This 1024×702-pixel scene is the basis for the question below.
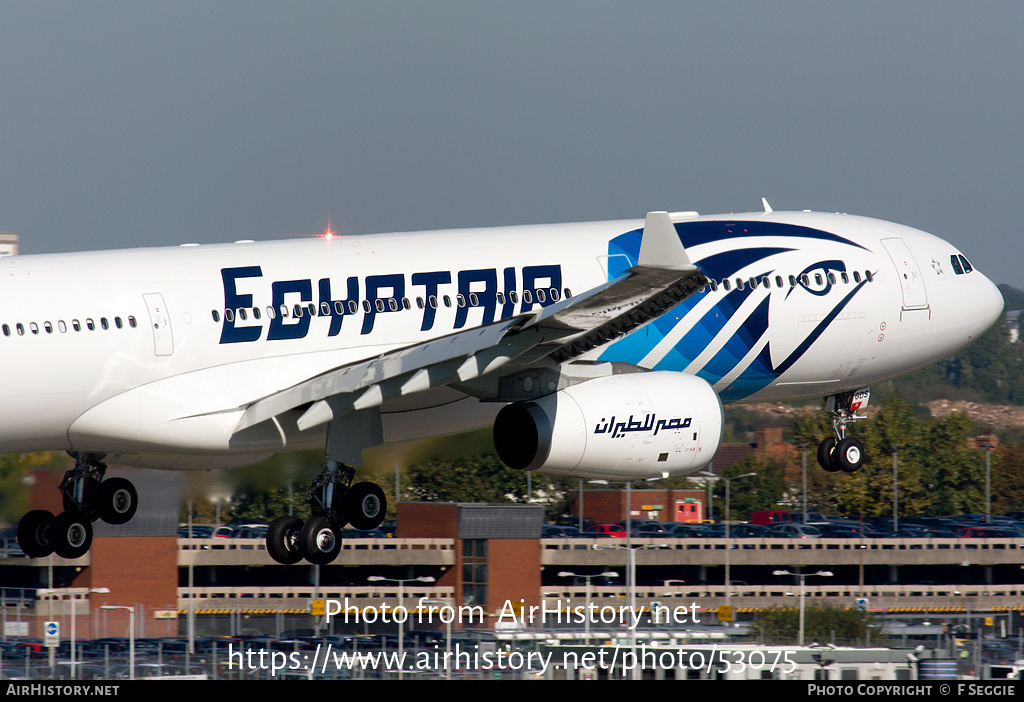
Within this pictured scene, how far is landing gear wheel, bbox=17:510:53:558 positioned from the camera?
2342 centimetres

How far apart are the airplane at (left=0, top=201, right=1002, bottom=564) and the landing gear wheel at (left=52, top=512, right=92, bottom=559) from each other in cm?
3

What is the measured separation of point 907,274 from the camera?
25125mm

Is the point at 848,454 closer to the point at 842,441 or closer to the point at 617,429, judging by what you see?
the point at 842,441

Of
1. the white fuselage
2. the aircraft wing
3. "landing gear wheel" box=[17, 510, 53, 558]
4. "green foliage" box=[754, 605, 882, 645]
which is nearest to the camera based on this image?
the aircraft wing

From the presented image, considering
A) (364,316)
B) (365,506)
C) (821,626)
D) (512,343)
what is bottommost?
(821,626)

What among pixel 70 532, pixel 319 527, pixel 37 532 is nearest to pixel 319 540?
pixel 319 527

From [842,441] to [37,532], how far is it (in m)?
14.8

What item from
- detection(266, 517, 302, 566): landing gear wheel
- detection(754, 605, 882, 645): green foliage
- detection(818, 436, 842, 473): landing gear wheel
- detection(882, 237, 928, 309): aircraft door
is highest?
detection(882, 237, 928, 309): aircraft door

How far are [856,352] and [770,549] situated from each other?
127 feet

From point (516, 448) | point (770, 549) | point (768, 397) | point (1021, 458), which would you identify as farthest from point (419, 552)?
point (1021, 458)

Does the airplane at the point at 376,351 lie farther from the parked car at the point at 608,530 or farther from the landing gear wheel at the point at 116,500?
the parked car at the point at 608,530

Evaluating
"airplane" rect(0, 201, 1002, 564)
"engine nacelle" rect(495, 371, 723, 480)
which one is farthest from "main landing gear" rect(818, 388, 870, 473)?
"engine nacelle" rect(495, 371, 723, 480)

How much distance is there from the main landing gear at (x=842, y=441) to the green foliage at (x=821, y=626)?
21.4m

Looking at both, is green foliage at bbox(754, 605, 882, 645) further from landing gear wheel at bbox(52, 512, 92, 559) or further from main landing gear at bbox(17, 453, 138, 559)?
landing gear wheel at bbox(52, 512, 92, 559)
